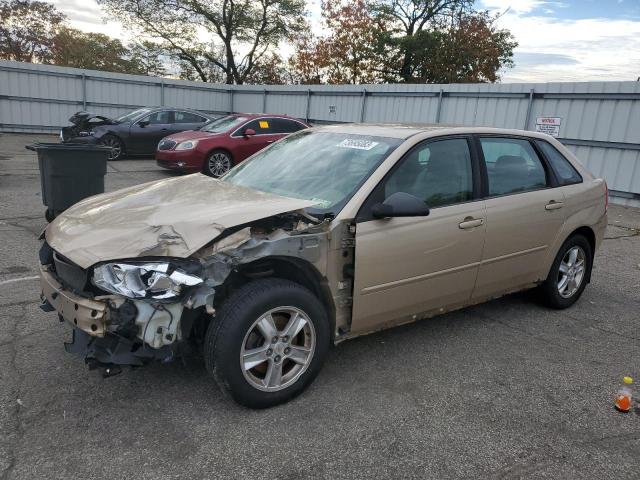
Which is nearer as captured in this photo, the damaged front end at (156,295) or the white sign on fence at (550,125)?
the damaged front end at (156,295)

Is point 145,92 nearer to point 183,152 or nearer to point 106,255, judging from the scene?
point 183,152

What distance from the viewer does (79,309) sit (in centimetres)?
262

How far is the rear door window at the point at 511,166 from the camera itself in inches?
161

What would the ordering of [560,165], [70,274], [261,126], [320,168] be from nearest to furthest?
[70,274] < [320,168] < [560,165] < [261,126]

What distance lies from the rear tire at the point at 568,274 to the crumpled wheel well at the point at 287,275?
2516mm

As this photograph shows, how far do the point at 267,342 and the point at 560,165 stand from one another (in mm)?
3353

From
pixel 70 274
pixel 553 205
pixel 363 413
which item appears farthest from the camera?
pixel 553 205

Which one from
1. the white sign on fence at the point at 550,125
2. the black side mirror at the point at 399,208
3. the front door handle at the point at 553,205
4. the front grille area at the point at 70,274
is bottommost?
the front grille area at the point at 70,274

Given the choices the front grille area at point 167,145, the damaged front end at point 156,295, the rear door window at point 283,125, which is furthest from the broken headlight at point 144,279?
the rear door window at point 283,125

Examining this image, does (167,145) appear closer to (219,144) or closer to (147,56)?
(219,144)

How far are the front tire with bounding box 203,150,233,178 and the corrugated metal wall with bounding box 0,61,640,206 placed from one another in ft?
15.9

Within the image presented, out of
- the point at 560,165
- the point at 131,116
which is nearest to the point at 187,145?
the point at 131,116

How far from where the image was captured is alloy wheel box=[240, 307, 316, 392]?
286 cm

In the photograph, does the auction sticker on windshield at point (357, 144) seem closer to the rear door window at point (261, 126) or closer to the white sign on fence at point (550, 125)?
the rear door window at point (261, 126)
